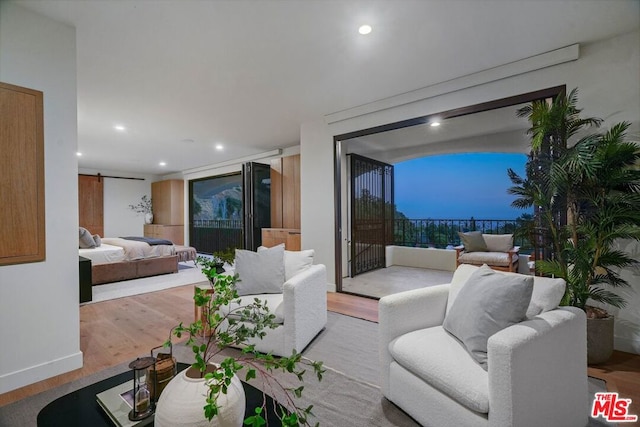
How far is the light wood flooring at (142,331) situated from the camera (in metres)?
1.99

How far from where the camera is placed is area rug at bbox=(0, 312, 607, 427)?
1.63m

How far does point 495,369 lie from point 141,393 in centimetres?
142

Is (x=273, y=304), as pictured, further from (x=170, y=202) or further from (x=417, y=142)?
(x=170, y=202)

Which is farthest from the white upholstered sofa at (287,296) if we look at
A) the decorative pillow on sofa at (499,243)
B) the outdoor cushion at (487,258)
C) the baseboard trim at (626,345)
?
the decorative pillow on sofa at (499,243)

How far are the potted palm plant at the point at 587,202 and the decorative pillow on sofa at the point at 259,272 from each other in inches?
87.2

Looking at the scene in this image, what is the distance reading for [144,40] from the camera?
7.86ft

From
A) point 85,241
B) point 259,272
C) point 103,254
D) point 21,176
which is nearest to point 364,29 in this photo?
point 259,272

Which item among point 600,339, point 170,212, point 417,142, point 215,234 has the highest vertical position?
point 417,142

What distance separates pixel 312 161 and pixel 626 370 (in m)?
3.83

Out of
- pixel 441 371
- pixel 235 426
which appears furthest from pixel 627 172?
pixel 235 426

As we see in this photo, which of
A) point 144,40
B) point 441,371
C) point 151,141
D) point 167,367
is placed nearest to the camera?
point 167,367

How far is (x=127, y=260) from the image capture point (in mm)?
5078

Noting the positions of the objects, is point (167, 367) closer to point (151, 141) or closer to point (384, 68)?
point (384, 68)

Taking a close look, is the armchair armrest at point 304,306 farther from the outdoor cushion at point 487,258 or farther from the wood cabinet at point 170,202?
the wood cabinet at point 170,202
